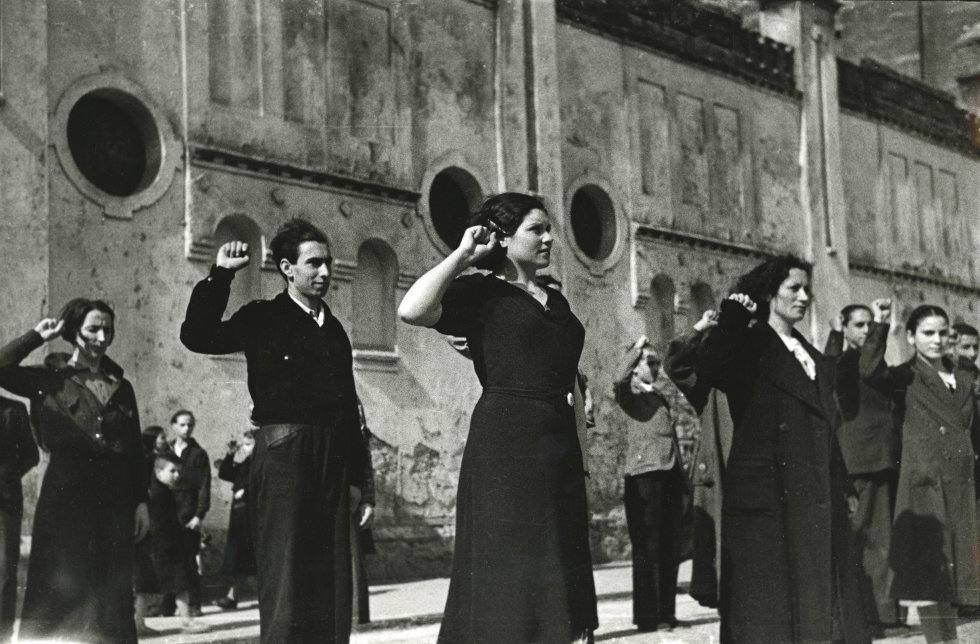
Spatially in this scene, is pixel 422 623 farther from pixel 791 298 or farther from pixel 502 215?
pixel 502 215

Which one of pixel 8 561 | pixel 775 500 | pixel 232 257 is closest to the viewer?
pixel 232 257

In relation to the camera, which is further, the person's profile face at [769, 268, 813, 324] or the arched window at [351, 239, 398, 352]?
the arched window at [351, 239, 398, 352]

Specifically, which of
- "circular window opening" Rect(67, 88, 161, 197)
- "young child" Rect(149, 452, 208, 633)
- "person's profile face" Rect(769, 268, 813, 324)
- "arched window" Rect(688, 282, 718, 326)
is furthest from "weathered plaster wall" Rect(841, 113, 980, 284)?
"person's profile face" Rect(769, 268, 813, 324)

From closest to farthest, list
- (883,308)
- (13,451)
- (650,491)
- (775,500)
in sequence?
(775,500)
(13,451)
(883,308)
(650,491)

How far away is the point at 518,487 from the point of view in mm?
5254

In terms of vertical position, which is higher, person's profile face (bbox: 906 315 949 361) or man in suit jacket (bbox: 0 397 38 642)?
person's profile face (bbox: 906 315 949 361)

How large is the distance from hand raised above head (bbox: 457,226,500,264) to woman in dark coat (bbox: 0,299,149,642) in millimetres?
2757

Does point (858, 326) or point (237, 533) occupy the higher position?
point (858, 326)

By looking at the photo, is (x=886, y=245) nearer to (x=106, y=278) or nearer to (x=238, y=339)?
(x=106, y=278)

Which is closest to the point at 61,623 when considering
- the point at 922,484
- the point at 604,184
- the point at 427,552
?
the point at 922,484

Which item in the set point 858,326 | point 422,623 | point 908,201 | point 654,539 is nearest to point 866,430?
point 858,326

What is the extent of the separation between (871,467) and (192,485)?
5454 mm

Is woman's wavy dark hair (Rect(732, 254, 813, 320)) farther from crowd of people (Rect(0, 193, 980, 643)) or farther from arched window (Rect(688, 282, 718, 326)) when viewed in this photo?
arched window (Rect(688, 282, 718, 326))

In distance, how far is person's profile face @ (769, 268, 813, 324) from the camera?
6801mm
